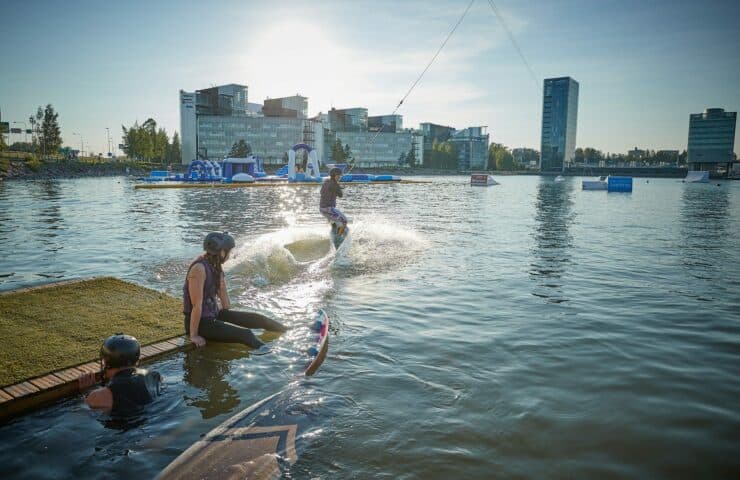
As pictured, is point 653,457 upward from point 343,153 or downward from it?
downward

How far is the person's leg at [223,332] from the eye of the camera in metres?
8.18

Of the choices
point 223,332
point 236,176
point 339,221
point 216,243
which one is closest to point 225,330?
point 223,332

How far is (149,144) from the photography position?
141 meters

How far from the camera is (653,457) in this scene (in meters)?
5.59

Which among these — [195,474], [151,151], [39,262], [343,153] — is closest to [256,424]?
[195,474]

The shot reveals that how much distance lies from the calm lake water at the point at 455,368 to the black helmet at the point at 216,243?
1.90 metres

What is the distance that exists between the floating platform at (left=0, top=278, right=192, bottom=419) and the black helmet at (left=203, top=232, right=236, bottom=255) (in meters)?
1.81

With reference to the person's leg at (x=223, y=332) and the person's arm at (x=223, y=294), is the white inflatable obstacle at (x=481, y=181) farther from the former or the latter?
the person's leg at (x=223, y=332)

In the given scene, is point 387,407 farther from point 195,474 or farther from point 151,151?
point 151,151

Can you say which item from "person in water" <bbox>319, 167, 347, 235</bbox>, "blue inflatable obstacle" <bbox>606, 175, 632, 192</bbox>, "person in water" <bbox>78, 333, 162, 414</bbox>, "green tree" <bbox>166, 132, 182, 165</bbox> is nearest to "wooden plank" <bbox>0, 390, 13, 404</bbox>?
"person in water" <bbox>78, 333, 162, 414</bbox>

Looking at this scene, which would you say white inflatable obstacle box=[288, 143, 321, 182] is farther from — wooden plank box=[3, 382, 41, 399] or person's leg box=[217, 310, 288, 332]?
wooden plank box=[3, 382, 41, 399]

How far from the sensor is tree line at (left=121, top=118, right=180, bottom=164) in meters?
139

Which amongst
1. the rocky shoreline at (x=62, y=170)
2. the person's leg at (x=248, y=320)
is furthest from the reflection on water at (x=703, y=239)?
the rocky shoreline at (x=62, y=170)

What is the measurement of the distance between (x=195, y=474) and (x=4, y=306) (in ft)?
26.0
